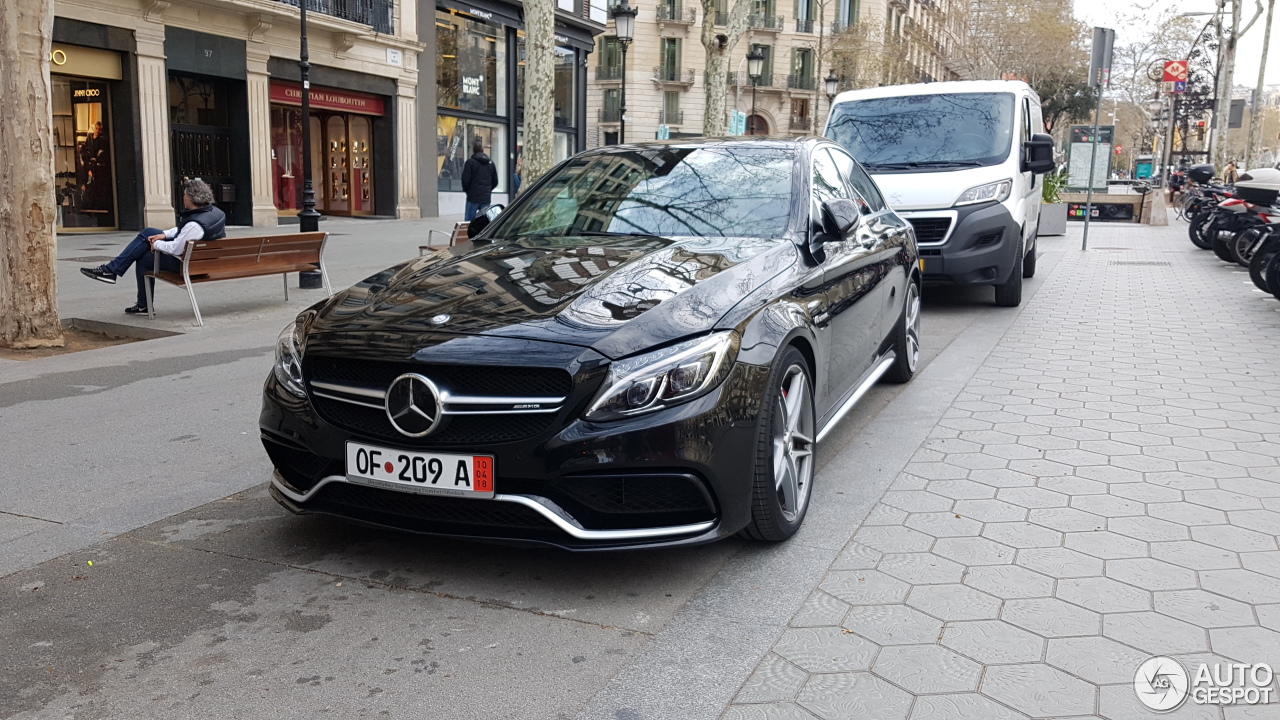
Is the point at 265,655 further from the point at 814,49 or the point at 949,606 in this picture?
the point at 814,49

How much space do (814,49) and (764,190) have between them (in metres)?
64.4

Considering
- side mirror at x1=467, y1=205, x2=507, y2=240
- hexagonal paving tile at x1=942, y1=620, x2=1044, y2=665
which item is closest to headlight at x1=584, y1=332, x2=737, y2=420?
hexagonal paving tile at x1=942, y1=620, x2=1044, y2=665

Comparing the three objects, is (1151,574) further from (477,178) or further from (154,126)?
(154,126)

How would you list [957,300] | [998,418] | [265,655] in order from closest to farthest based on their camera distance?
[265,655], [998,418], [957,300]

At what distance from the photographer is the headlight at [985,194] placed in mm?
9812

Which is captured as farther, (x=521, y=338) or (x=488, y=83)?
(x=488, y=83)

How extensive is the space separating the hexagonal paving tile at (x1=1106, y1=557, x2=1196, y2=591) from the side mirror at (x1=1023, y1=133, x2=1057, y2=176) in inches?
299

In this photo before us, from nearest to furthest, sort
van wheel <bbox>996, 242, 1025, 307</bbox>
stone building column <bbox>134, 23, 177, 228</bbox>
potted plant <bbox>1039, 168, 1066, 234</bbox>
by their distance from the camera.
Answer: van wheel <bbox>996, 242, 1025, 307</bbox> → stone building column <bbox>134, 23, 177, 228</bbox> → potted plant <bbox>1039, 168, 1066, 234</bbox>

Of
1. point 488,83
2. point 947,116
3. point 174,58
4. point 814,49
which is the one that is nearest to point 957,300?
point 947,116

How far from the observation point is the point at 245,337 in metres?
9.00

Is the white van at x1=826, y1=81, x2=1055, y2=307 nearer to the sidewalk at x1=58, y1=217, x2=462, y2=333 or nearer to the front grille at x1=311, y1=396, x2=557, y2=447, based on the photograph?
the sidewalk at x1=58, y1=217, x2=462, y2=333

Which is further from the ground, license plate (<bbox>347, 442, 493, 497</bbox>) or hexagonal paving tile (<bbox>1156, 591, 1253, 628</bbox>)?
license plate (<bbox>347, 442, 493, 497</bbox>)

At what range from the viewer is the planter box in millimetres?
21984

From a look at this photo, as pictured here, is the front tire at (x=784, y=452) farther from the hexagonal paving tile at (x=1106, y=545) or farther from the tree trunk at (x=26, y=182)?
the tree trunk at (x=26, y=182)
